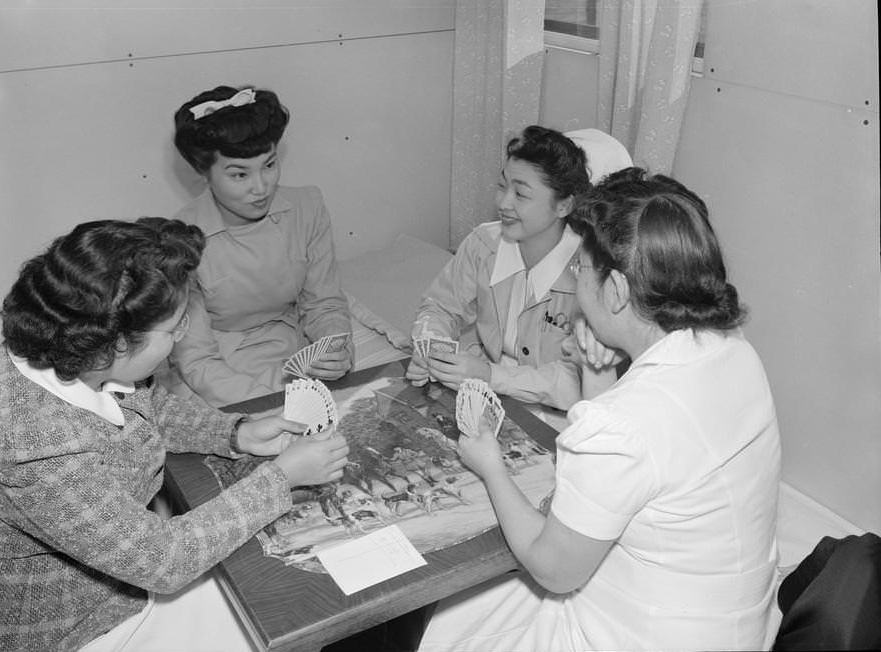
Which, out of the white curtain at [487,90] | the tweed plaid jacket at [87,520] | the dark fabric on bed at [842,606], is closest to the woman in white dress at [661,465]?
the dark fabric on bed at [842,606]

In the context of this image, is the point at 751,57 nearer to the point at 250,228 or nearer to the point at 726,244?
the point at 726,244

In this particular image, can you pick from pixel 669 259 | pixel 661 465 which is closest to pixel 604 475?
pixel 661 465

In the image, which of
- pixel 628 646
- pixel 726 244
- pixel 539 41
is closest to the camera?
pixel 628 646

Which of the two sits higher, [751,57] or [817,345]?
[751,57]

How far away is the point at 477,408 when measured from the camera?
1.97 m

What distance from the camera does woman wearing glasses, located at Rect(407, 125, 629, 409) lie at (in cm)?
228

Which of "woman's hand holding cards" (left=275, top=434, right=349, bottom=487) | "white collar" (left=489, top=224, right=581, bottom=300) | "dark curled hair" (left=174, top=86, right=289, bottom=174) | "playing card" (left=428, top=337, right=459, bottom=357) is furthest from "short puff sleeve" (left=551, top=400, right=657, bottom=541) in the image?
"dark curled hair" (left=174, top=86, right=289, bottom=174)

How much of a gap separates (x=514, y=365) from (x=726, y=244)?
29.5 inches

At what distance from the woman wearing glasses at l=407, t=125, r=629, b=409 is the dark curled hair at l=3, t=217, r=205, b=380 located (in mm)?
776

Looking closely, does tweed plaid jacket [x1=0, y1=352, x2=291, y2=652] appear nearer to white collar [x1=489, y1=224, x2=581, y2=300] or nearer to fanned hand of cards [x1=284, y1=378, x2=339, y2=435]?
fanned hand of cards [x1=284, y1=378, x2=339, y2=435]

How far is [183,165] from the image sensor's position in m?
3.36

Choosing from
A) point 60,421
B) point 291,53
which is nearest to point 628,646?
point 60,421

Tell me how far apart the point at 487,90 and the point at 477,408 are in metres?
2.07

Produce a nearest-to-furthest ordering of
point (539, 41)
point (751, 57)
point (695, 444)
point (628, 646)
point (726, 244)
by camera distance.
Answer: point (695, 444) → point (628, 646) → point (751, 57) → point (726, 244) → point (539, 41)
